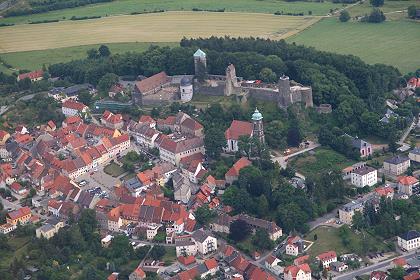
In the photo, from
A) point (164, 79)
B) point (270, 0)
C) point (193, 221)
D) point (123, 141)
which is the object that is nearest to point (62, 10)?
point (270, 0)

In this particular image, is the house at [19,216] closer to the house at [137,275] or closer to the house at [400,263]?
the house at [137,275]

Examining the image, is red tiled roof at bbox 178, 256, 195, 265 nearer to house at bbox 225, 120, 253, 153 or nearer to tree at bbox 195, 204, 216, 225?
tree at bbox 195, 204, 216, 225

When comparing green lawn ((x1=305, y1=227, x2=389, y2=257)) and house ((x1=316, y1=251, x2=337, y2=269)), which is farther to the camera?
green lawn ((x1=305, y1=227, x2=389, y2=257))

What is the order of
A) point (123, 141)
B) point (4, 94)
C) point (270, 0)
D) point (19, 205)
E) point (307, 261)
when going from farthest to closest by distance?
point (270, 0) → point (4, 94) → point (123, 141) → point (19, 205) → point (307, 261)

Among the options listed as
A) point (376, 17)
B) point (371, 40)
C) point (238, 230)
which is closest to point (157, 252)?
point (238, 230)

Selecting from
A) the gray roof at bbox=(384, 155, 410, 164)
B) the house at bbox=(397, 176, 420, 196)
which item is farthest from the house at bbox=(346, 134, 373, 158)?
the house at bbox=(397, 176, 420, 196)

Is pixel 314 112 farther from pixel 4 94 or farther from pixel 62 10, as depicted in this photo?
pixel 62 10
